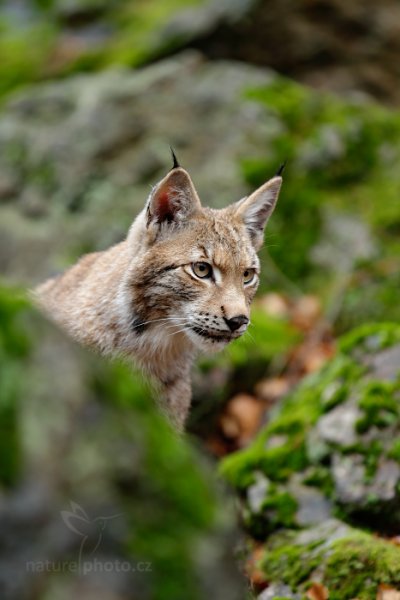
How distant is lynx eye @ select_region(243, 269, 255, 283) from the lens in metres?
4.99

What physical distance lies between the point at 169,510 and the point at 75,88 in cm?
1061

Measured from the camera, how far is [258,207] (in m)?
5.39

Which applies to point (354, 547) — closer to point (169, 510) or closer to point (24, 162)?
point (169, 510)

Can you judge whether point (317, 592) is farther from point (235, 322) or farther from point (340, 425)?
point (235, 322)

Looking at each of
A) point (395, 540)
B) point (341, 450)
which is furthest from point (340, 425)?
point (395, 540)

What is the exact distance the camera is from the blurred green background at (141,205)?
216 centimetres

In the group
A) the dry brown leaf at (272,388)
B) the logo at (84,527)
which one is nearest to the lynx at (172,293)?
the logo at (84,527)

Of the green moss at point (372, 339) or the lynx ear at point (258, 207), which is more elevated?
the lynx ear at point (258, 207)

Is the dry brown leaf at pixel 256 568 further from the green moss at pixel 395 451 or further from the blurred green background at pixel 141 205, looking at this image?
the green moss at pixel 395 451

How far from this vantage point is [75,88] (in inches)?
471

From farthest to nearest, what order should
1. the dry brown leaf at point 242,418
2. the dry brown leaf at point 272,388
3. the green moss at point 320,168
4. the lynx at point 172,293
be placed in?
the green moss at point 320,168 → the dry brown leaf at point 272,388 → the dry brown leaf at point 242,418 → the lynx at point 172,293

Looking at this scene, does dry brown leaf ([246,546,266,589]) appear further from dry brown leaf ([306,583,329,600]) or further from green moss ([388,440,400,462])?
green moss ([388,440,400,462])

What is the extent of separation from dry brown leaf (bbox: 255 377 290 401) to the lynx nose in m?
3.19

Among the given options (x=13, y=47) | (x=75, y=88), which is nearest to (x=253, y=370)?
(x=75, y=88)
